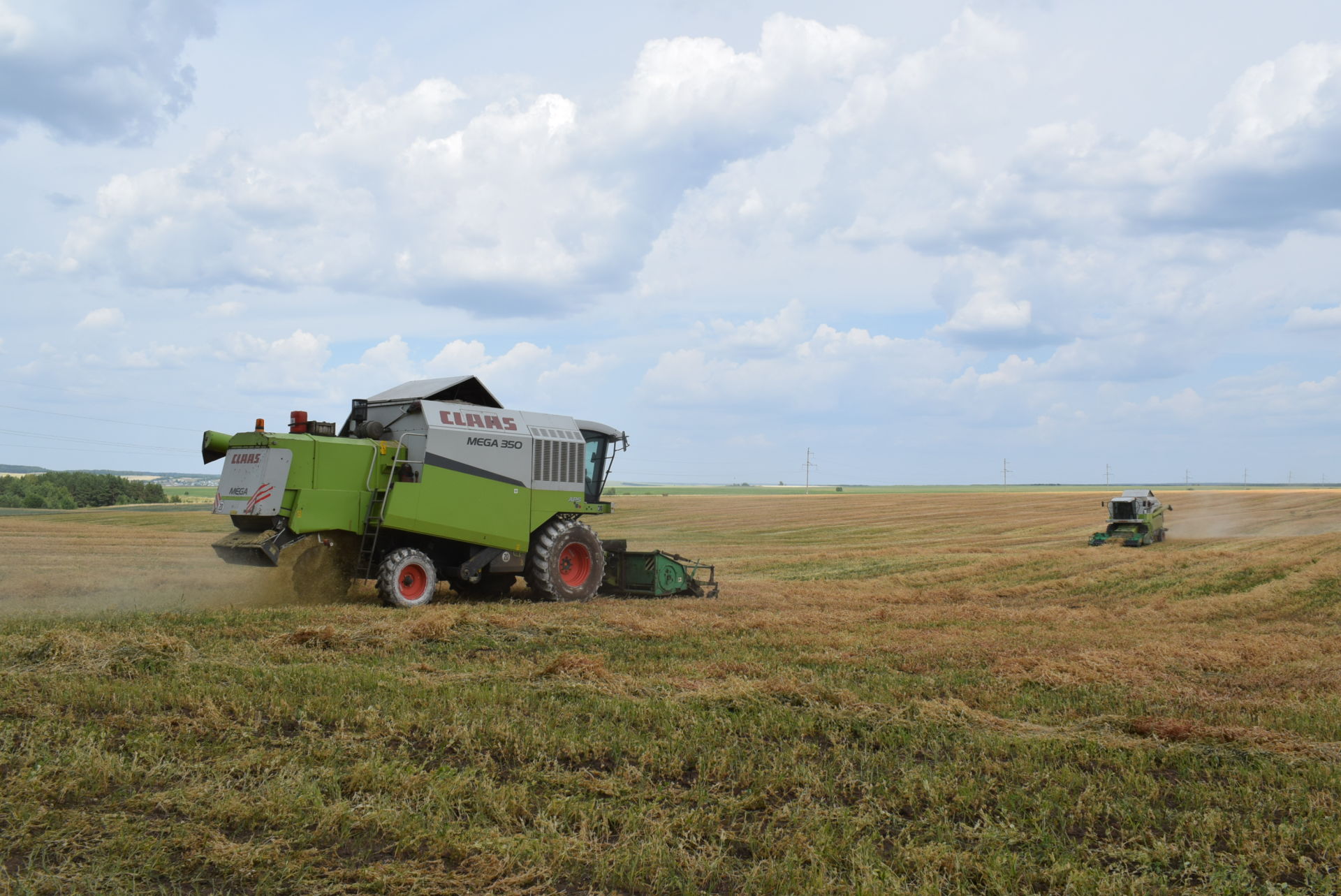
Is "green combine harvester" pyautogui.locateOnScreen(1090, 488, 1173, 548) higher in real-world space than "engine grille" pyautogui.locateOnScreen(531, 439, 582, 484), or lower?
lower

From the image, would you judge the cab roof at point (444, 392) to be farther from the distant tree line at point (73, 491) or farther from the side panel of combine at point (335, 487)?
the distant tree line at point (73, 491)

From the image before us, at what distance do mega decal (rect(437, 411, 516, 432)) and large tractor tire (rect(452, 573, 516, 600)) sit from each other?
7.89 feet

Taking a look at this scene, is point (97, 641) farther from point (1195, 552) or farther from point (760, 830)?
point (1195, 552)

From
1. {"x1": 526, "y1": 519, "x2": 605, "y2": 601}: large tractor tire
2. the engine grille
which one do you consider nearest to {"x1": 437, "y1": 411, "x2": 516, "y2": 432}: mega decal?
the engine grille

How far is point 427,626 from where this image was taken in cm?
1073

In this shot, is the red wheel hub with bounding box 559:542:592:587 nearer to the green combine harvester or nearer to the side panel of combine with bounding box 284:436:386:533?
the side panel of combine with bounding box 284:436:386:533

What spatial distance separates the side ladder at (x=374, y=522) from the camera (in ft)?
43.9

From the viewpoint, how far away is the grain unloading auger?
509 inches

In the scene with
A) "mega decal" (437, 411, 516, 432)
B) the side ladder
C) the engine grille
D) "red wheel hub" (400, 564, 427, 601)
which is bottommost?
"red wheel hub" (400, 564, 427, 601)

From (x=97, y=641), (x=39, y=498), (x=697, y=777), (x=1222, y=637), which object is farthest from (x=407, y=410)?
(x=39, y=498)

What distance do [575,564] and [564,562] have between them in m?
0.27

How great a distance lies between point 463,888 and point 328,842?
2.87ft

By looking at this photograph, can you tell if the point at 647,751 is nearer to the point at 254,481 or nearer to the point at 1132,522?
the point at 254,481

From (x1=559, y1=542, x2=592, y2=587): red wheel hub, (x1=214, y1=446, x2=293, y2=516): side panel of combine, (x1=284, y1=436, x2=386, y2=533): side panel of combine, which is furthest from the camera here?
(x1=559, y1=542, x2=592, y2=587): red wheel hub
